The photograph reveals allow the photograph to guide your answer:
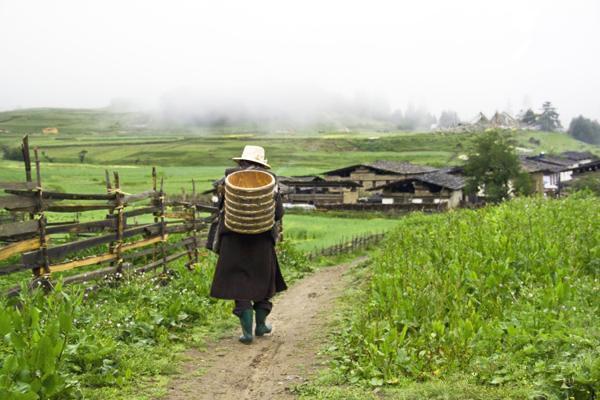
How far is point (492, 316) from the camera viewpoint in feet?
19.1

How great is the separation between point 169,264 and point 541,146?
129 metres

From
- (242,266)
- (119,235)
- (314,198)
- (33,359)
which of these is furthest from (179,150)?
(33,359)

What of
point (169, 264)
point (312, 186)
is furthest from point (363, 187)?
point (169, 264)

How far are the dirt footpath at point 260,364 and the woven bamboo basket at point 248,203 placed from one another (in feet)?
4.08

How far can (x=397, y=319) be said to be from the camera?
5855 mm

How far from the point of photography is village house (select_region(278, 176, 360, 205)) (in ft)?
170

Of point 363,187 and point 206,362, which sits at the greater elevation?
point 206,362

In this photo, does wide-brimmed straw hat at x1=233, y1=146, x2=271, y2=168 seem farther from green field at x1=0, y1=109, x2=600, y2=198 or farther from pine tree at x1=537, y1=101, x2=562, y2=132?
pine tree at x1=537, y1=101, x2=562, y2=132

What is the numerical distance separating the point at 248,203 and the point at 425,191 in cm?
4548

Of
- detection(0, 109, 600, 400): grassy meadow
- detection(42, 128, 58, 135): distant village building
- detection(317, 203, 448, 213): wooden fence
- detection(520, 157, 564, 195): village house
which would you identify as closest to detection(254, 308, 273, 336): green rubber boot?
detection(0, 109, 600, 400): grassy meadow

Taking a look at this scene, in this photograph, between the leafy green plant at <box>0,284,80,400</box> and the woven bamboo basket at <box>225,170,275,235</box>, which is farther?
the woven bamboo basket at <box>225,170,275,235</box>

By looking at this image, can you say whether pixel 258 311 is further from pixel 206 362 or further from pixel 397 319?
pixel 397 319

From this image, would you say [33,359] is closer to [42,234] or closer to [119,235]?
[42,234]

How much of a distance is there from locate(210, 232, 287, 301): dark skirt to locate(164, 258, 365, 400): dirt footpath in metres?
0.55
